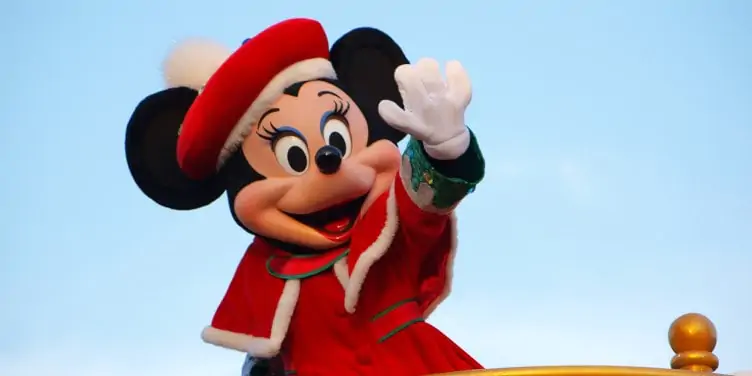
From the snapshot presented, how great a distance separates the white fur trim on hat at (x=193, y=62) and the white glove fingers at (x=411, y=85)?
0.78 metres

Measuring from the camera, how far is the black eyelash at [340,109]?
3.12m

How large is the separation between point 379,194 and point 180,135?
49 cm

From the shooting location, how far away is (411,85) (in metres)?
2.65

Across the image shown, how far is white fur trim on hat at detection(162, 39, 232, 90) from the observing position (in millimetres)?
3324

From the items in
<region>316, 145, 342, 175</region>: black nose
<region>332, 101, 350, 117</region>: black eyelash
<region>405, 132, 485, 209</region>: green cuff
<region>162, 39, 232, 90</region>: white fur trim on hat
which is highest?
<region>162, 39, 232, 90</region>: white fur trim on hat

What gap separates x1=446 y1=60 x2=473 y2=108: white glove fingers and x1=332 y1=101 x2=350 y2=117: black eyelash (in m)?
0.48

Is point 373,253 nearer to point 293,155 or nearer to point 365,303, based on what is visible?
point 365,303

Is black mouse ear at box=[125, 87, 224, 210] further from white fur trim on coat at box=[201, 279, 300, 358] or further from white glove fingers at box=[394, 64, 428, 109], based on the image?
white glove fingers at box=[394, 64, 428, 109]

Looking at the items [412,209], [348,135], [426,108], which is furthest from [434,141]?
[348,135]

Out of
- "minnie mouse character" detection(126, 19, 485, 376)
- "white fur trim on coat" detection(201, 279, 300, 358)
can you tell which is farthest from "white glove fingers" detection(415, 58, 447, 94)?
"white fur trim on coat" detection(201, 279, 300, 358)

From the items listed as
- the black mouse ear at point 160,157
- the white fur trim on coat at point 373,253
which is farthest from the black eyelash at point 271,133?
the white fur trim on coat at point 373,253

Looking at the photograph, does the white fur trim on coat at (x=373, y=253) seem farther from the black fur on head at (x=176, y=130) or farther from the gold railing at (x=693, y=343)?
the gold railing at (x=693, y=343)

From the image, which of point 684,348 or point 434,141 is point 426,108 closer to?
point 434,141

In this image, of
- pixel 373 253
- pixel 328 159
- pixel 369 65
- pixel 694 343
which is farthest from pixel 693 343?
pixel 369 65
